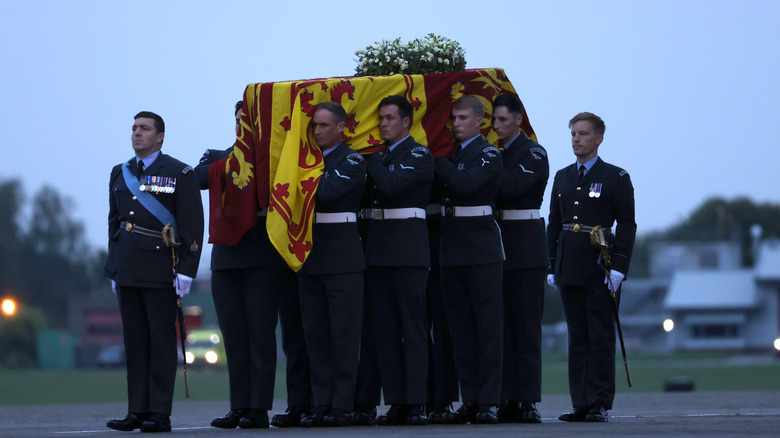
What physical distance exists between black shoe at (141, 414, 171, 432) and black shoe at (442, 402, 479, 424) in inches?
75.2

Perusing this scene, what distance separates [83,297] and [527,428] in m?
82.1

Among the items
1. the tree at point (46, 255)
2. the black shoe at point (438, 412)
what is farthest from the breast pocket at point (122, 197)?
the tree at point (46, 255)

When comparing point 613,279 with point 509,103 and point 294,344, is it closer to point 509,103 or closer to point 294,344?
point 509,103

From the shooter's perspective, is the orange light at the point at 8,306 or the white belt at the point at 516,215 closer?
the white belt at the point at 516,215

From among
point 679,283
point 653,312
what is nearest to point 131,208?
point 679,283

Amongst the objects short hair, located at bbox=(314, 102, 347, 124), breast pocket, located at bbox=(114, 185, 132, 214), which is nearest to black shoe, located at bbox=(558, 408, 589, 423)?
short hair, located at bbox=(314, 102, 347, 124)

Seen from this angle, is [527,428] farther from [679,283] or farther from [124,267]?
[679,283]

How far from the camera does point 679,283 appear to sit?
82625mm

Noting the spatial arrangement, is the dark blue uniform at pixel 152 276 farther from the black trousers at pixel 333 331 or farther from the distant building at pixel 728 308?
the distant building at pixel 728 308

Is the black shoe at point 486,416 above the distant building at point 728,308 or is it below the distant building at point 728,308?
below

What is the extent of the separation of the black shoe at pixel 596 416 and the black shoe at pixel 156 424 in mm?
2957

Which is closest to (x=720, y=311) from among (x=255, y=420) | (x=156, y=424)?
(x=255, y=420)

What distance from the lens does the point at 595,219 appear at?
951cm

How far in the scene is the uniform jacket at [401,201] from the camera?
866cm
